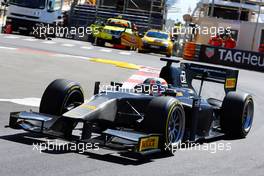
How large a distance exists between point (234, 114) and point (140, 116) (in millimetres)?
1877

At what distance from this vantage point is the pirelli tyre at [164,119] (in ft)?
26.1

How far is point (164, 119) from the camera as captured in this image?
793 centimetres

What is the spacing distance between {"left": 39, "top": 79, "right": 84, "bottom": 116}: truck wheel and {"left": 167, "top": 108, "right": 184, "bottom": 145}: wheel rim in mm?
1418

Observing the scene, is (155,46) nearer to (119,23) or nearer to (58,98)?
(119,23)

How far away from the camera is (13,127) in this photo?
7.98m

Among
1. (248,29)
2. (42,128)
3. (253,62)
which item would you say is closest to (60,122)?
(42,128)

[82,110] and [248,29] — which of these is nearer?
[82,110]

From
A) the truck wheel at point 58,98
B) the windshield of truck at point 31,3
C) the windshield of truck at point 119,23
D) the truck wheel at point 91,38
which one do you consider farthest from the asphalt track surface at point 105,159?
the truck wheel at point 91,38

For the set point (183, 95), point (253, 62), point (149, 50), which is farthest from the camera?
point (149, 50)

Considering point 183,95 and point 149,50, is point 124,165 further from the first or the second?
point 149,50

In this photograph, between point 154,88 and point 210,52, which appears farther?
point 210,52

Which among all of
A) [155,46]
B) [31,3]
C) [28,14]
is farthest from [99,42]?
[31,3]

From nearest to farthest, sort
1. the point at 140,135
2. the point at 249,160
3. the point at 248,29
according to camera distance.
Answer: the point at 140,135
the point at 249,160
the point at 248,29

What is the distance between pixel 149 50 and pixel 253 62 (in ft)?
18.4
